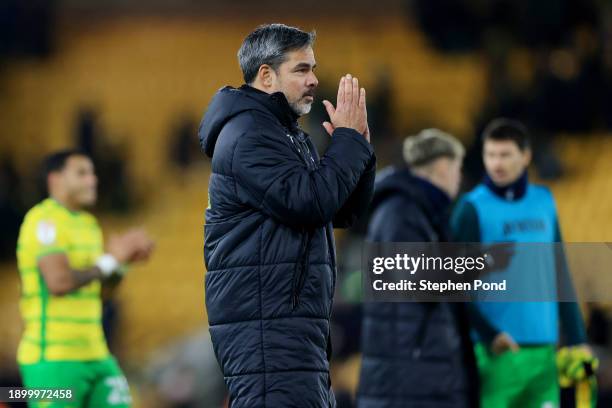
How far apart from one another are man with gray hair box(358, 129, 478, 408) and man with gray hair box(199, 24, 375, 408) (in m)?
1.89

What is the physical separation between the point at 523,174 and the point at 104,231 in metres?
7.20

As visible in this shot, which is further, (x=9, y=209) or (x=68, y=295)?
Answer: (x=9, y=209)

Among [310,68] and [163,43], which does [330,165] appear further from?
[163,43]

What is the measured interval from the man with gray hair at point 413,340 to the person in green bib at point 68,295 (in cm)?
112

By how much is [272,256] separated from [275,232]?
67 mm

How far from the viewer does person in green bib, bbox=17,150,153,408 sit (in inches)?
207

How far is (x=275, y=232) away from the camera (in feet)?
10.7

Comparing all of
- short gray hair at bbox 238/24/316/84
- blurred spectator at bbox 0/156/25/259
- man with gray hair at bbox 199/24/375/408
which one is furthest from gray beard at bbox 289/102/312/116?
blurred spectator at bbox 0/156/25/259

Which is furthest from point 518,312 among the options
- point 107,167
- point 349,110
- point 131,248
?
point 107,167

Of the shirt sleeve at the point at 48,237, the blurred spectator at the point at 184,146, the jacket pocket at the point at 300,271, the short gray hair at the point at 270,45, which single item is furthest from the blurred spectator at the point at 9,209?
the jacket pocket at the point at 300,271

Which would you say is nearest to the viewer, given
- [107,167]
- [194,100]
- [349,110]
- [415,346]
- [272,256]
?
[272,256]

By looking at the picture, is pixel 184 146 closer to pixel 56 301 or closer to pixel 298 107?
pixel 56 301

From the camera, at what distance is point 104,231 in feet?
39.7

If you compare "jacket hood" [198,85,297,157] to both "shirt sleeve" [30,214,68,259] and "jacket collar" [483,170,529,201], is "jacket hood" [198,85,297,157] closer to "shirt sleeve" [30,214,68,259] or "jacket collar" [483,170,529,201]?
"shirt sleeve" [30,214,68,259]
